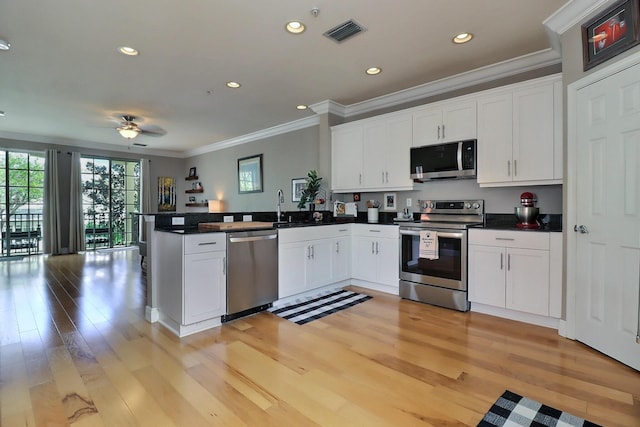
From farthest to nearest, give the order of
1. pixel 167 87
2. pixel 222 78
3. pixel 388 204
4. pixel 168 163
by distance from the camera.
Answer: pixel 168 163 < pixel 388 204 < pixel 167 87 < pixel 222 78

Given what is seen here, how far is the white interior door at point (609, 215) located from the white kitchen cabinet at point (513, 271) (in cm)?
27

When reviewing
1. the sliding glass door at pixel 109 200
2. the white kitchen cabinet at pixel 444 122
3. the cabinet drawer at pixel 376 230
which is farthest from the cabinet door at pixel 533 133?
the sliding glass door at pixel 109 200

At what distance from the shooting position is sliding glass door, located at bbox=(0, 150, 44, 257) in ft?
22.0

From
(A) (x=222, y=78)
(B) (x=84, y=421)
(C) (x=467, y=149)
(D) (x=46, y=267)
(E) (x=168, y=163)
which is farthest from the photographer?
(E) (x=168, y=163)

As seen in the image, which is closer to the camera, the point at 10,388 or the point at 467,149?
the point at 10,388

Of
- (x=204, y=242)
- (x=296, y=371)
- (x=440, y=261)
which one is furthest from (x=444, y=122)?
(x=296, y=371)

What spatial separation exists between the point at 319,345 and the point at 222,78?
318cm

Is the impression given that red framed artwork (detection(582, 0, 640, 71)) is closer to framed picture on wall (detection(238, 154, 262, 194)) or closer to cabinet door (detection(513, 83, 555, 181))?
cabinet door (detection(513, 83, 555, 181))

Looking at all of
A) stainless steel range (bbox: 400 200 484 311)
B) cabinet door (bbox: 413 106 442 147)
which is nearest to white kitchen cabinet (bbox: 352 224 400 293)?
stainless steel range (bbox: 400 200 484 311)

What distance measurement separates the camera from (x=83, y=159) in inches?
297

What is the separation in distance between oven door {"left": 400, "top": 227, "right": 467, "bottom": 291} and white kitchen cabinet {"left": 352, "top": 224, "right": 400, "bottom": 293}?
0.40ft

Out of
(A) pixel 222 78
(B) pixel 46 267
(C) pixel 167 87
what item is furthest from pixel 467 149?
(B) pixel 46 267

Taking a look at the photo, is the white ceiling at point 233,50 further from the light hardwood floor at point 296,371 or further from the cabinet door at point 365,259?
the light hardwood floor at point 296,371

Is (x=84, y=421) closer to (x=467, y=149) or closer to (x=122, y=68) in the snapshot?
(x=122, y=68)
